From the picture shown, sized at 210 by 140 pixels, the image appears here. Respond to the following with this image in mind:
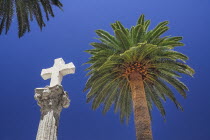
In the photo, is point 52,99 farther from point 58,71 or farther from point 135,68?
point 135,68

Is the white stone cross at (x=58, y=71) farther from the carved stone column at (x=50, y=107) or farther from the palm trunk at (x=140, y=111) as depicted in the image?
the palm trunk at (x=140, y=111)

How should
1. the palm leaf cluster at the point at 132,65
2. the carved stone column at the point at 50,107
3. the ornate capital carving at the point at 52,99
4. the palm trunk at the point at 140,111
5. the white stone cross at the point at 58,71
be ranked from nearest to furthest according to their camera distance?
the carved stone column at the point at 50,107
the ornate capital carving at the point at 52,99
the palm trunk at the point at 140,111
the white stone cross at the point at 58,71
the palm leaf cluster at the point at 132,65

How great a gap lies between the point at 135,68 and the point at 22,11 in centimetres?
658

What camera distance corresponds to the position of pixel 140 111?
12789 mm

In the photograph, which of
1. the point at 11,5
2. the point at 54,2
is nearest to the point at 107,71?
the point at 54,2

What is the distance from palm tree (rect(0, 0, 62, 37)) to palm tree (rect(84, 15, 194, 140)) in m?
3.79

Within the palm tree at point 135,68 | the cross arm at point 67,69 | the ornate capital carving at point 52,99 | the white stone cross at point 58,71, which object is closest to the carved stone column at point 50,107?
the ornate capital carving at point 52,99

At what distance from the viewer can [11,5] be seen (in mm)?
12227

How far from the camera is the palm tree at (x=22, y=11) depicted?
12.2 meters

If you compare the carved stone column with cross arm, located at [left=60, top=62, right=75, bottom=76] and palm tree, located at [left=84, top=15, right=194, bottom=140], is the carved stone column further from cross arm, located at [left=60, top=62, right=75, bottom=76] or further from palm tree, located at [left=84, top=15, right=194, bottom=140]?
palm tree, located at [left=84, top=15, right=194, bottom=140]

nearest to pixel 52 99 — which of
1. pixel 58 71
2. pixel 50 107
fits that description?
pixel 50 107

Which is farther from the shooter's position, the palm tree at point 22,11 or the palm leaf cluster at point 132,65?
the palm leaf cluster at point 132,65

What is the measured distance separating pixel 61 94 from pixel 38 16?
4579mm

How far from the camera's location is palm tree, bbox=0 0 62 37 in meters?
12.2
